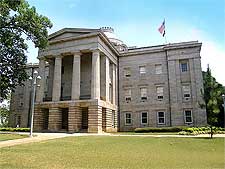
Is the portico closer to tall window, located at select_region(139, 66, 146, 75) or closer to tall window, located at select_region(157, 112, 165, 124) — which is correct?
tall window, located at select_region(139, 66, 146, 75)

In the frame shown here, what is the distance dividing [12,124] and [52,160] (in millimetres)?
42990

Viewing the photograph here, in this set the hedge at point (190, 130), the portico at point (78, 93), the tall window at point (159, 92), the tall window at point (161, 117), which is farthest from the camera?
the tall window at point (159, 92)

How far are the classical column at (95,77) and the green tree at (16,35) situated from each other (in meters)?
9.80

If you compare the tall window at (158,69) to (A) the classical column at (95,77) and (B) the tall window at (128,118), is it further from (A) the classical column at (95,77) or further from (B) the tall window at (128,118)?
(A) the classical column at (95,77)

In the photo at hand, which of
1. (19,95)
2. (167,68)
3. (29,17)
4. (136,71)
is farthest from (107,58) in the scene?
(19,95)

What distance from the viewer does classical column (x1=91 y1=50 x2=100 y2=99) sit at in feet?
111

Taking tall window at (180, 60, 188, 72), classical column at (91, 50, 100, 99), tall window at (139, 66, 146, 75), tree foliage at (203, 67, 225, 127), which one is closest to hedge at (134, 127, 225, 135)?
tree foliage at (203, 67, 225, 127)

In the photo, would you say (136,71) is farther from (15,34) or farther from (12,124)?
(12,124)

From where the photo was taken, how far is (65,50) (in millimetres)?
37656

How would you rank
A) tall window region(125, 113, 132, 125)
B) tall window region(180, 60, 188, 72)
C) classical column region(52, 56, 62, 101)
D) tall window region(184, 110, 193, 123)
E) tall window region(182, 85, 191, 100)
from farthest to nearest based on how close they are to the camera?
tall window region(125, 113, 132, 125) < tall window region(180, 60, 188, 72) < tall window region(182, 85, 191, 100) < tall window region(184, 110, 193, 123) < classical column region(52, 56, 62, 101)

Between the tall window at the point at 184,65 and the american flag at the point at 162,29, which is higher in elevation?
the american flag at the point at 162,29

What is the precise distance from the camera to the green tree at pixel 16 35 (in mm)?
22922

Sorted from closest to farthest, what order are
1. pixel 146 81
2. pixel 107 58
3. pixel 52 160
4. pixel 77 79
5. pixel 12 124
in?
pixel 52 160 → pixel 77 79 → pixel 107 58 → pixel 146 81 → pixel 12 124

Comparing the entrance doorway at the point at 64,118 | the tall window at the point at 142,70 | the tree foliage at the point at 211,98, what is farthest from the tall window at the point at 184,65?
the entrance doorway at the point at 64,118
